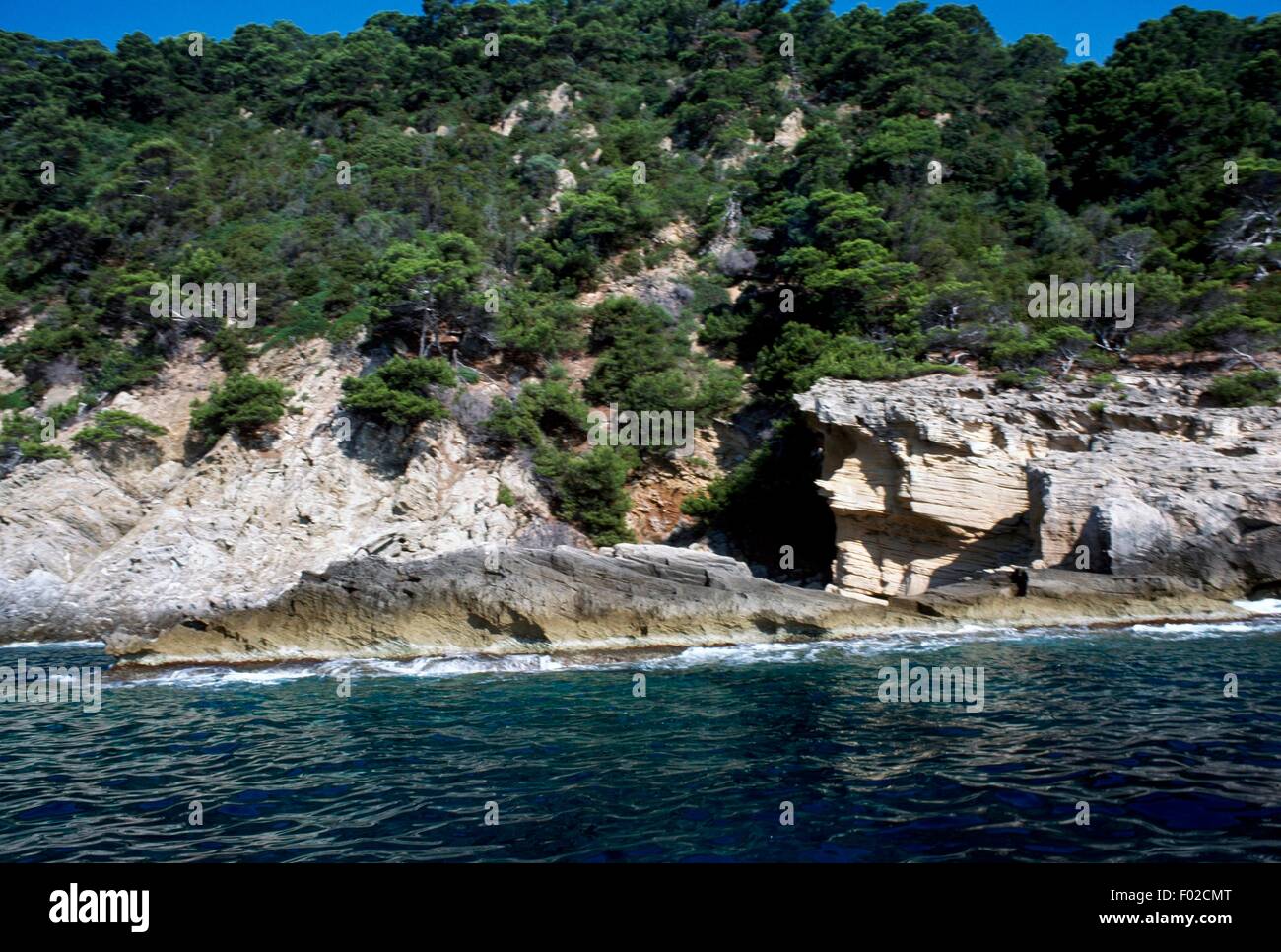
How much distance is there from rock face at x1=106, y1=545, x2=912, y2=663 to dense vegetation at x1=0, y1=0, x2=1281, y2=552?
709 cm

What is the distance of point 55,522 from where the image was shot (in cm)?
2522

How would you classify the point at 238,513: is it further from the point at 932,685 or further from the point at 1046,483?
the point at 1046,483

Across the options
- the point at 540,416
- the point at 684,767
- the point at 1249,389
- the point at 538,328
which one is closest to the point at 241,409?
the point at 540,416

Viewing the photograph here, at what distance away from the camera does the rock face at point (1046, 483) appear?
18.4 meters

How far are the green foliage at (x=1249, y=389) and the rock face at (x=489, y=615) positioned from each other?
41.3 feet

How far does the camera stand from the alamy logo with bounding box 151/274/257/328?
31438 mm

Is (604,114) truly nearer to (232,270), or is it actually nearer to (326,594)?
(232,270)

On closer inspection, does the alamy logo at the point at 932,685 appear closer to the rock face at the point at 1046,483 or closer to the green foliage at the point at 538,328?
the rock face at the point at 1046,483

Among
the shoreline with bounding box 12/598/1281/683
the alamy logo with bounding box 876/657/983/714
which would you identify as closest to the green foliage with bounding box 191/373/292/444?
the shoreline with bounding box 12/598/1281/683

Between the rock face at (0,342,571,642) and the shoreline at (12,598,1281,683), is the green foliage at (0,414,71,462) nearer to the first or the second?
the rock face at (0,342,571,642)

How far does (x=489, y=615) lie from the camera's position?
18.3 meters

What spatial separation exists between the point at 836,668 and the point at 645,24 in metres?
61.3

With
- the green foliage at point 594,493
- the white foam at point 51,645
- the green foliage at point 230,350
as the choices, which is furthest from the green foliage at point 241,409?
the green foliage at point 594,493
